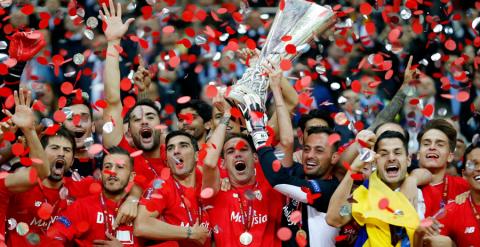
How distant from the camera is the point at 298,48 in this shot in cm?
862

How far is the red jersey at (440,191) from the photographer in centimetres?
832

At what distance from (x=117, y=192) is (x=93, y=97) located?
2.58 meters

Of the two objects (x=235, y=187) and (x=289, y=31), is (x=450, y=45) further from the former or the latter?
(x=235, y=187)

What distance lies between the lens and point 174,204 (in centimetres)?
817

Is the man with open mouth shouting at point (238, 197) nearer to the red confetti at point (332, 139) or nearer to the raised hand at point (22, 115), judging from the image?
the red confetti at point (332, 139)

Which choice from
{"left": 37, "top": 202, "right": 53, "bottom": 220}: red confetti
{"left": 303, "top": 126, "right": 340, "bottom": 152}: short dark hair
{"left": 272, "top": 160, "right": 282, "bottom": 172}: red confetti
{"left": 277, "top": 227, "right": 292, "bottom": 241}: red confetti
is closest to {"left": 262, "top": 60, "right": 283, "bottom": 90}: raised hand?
{"left": 303, "top": 126, "right": 340, "bottom": 152}: short dark hair

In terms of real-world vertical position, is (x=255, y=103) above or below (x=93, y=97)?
above

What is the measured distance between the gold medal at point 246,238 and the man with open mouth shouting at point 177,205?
223 mm

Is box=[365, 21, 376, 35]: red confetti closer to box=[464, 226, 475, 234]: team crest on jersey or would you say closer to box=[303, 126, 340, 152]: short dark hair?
box=[303, 126, 340, 152]: short dark hair

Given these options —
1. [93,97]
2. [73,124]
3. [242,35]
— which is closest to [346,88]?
[242,35]

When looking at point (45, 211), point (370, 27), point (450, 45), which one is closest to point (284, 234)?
point (45, 211)

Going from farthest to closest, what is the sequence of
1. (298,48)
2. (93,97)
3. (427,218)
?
(93,97) < (298,48) < (427,218)

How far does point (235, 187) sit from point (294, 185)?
45 centimetres

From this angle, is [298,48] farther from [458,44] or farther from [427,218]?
[458,44]
